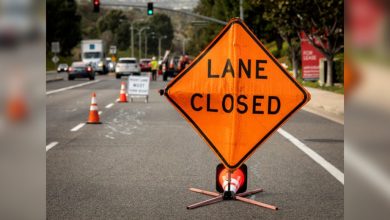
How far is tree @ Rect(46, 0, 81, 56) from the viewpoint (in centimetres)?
11875

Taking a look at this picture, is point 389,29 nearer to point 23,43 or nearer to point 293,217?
point 23,43

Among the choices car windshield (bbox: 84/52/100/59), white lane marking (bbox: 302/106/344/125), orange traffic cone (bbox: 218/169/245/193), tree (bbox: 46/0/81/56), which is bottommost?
white lane marking (bbox: 302/106/344/125)

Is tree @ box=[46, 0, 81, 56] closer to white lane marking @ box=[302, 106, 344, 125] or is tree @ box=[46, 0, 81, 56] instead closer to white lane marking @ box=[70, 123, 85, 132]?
white lane marking @ box=[302, 106, 344, 125]

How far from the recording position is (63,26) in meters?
121

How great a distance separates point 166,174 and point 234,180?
1.90 meters

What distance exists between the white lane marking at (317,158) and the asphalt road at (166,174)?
0.28ft

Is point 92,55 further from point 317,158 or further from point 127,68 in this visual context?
point 317,158

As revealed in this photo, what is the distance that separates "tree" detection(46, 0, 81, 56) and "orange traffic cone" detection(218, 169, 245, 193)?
369 feet

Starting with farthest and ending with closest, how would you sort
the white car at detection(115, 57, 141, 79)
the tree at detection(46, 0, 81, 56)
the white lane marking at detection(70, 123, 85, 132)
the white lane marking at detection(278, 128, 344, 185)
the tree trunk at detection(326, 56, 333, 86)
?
1. the tree at detection(46, 0, 81, 56)
2. the white car at detection(115, 57, 141, 79)
3. the tree trunk at detection(326, 56, 333, 86)
4. the white lane marking at detection(70, 123, 85, 132)
5. the white lane marking at detection(278, 128, 344, 185)

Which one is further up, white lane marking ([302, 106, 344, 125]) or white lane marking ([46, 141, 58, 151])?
white lane marking ([46, 141, 58, 151])

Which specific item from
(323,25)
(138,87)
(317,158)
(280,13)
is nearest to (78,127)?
(317,158)

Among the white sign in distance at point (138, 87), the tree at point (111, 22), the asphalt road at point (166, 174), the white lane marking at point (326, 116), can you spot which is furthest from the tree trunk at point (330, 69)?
the tree at point (111, 22)

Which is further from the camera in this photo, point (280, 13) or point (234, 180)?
point (280, 13)

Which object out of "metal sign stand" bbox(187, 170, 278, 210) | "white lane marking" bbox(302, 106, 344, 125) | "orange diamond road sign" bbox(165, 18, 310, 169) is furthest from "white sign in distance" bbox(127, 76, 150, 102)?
"orange diamond road sign" bbox(165, 18, 310, 169)
